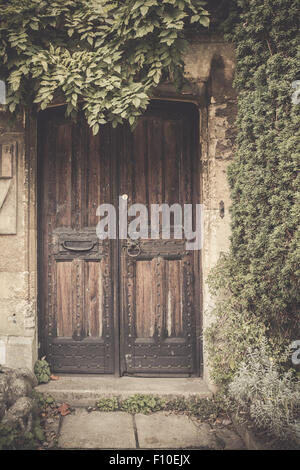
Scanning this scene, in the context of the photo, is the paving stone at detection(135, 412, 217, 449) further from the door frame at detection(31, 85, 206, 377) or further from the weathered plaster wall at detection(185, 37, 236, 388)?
the door frame at detection(31, 85, 206, 377)

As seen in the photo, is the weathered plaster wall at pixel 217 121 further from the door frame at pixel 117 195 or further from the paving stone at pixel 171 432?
the paving stone at pixel 171 432

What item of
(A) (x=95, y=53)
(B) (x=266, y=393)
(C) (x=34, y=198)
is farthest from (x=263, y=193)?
(C) (x=34, y=198)

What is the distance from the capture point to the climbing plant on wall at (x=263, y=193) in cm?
248

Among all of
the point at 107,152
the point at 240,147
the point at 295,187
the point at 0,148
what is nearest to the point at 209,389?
the point at 295,187

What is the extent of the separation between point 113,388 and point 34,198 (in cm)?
204

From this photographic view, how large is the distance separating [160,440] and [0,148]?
3031mm

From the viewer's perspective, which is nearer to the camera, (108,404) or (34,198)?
(108,404)

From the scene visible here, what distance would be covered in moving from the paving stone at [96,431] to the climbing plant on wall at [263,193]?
2.85ft

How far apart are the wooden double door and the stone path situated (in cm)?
61

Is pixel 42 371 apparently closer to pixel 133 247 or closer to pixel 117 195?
pixel 133 247

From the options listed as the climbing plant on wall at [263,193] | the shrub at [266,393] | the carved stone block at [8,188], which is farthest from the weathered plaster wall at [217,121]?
the carved stone block at [8,188]

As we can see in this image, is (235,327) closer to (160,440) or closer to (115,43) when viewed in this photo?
(160,440)

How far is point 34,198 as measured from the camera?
3.53 metres

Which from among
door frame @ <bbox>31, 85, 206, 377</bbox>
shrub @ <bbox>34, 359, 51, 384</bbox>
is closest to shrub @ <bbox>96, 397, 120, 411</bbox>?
door frame @ <bbox>31, 85, 206, 377</bbox>
